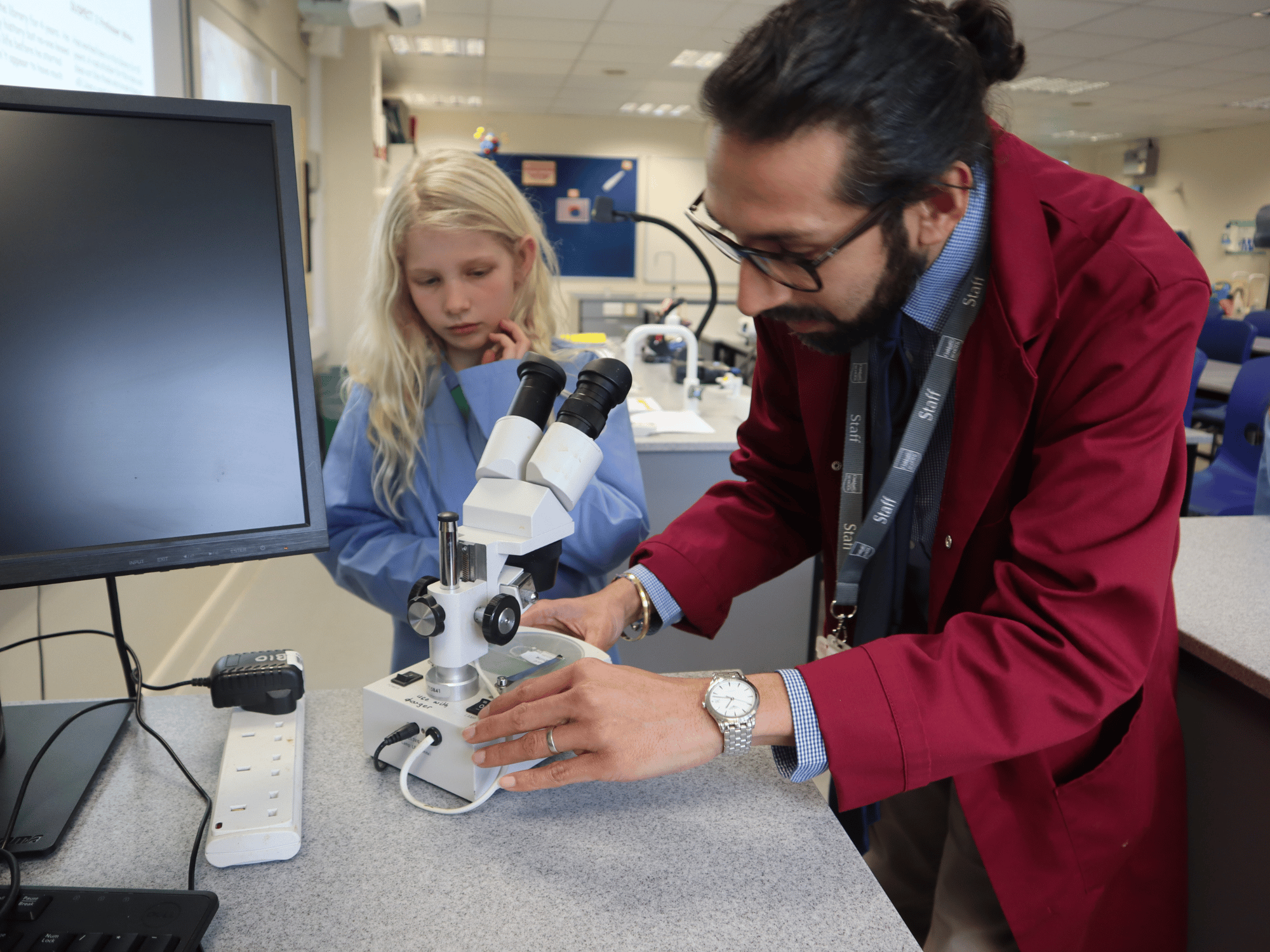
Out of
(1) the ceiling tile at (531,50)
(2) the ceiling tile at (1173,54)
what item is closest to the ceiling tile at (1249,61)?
(2) the ceiling tile at (1173,54)

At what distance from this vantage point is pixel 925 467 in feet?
3.04

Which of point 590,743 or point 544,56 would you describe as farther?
point 544,56

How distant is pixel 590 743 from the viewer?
667 mm

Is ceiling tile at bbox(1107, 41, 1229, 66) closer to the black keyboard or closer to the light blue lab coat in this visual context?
the light blue lab coat

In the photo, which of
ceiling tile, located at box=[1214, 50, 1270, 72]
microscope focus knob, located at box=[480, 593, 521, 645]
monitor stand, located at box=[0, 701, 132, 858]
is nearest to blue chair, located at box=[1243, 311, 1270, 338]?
ceiling tile, located at box=[1214, 50, 1270, 72]

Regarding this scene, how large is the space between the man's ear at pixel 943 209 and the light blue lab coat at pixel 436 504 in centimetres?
59

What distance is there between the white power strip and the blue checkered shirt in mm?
398

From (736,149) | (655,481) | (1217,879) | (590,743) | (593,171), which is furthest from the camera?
(593,171)

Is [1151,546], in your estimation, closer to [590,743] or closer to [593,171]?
[590,743]

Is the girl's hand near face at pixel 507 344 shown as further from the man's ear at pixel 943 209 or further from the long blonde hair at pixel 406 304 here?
the man's ear at pixel 943 209

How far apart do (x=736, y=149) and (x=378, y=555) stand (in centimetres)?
76

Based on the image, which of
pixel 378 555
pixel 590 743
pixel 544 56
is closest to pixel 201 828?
pixel 590 743

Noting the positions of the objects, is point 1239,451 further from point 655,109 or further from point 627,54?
point 655,109

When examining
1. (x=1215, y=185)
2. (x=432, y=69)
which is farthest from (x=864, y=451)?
(x=1215, y=185)
